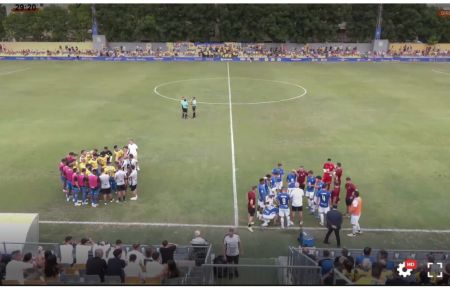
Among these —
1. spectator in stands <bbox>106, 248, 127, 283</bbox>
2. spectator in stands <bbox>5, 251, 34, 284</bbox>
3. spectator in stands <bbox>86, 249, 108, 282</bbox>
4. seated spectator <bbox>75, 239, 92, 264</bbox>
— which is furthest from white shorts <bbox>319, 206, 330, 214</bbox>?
spectator in stands <bbox>5, 251, 34, 284</bbox>

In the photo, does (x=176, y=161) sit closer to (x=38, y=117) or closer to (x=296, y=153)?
(x=296, y=153)

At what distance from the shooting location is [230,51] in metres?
69.1

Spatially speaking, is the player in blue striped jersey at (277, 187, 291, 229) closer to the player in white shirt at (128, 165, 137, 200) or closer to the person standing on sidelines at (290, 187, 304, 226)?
the person standing on sidelines at (290, 187, 304, 226)

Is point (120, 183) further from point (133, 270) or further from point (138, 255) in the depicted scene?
point (133, 270)

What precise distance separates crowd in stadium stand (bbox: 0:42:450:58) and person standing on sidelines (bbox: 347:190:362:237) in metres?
52.4

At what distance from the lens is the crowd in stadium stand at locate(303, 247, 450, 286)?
360 inches

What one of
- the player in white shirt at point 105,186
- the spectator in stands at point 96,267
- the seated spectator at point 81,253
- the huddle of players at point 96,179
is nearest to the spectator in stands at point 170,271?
the spectator in stands at point 96,267

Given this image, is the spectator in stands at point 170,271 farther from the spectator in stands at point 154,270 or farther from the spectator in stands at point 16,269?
the spectator in stands at point 16,269

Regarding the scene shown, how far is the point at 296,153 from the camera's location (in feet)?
74.2

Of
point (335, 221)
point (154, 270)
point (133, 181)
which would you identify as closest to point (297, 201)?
point (335, 221)

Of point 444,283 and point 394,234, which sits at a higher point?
point 444,283

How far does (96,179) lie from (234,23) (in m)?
61.0

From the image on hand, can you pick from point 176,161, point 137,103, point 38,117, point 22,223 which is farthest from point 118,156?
point 137,103

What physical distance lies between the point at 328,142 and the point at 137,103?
52.9 ft
